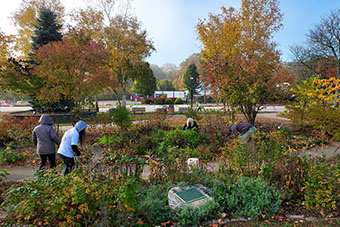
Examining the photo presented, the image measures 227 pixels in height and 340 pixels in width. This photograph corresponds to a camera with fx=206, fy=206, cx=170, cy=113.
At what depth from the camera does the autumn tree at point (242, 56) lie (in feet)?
30.6

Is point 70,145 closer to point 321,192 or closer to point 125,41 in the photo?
point 321,192

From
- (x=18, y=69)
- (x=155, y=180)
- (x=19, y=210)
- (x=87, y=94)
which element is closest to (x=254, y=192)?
(x=155, y=180)

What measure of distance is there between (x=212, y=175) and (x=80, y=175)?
2.37 metres

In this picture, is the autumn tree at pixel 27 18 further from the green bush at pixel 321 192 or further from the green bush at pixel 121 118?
the green bush at pixel 321 192

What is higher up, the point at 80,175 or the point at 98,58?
the point at 98,58

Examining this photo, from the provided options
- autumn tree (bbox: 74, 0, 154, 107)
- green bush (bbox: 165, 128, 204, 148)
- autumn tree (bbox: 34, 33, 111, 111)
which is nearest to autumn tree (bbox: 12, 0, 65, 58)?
autumn tree (bbox: 74, 0, 154, 107)

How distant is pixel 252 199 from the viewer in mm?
3168

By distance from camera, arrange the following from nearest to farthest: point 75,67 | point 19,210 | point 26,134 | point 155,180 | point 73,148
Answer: point 19,210
point 155,180
point 73,148
point 26,134
point 75,67

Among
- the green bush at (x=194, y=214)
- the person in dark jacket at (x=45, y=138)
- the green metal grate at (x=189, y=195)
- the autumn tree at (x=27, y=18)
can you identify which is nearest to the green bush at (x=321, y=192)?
the green bush at (x=194, y=214)

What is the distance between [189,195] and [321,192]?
193 cm

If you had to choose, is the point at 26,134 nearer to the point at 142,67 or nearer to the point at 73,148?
the point at 73,148

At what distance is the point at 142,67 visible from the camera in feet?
78.1

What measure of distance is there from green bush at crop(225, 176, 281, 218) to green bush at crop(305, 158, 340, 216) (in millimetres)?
453

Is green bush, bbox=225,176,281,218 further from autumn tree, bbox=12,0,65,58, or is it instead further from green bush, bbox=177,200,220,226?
autumn tree, bbox=12,0,65,58
